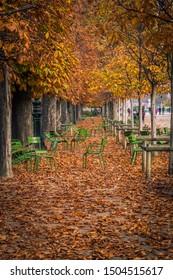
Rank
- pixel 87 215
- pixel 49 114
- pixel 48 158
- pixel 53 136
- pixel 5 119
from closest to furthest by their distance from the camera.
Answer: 1. pixel 87 215
2. pixel 5 119
3. pixel 48 158
4. pixel 53 136
5. pixel 49 114

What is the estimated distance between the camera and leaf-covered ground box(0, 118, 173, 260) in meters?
7.57

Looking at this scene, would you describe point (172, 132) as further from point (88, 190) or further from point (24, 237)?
point (24, 237)

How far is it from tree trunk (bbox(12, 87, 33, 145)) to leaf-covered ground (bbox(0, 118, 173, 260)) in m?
3.75

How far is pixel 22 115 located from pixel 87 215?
36.2ft

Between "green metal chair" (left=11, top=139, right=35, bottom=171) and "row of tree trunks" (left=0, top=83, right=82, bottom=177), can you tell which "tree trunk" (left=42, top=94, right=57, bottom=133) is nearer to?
"row of tree trunks" (left=0, top=83, right=82, bottom=177)

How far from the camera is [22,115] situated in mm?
20516

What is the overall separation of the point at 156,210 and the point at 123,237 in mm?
2328

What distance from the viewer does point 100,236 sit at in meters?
8.34

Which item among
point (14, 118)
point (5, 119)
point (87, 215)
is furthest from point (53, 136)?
point (87, 215)

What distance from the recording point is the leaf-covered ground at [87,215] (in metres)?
7.57

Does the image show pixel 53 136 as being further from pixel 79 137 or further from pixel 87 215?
pixel 87 215

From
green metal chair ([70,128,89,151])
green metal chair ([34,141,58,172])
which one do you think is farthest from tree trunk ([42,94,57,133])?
green metal chair ([34,141,58,172])

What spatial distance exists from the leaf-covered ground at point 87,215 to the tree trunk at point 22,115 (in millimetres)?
3748
